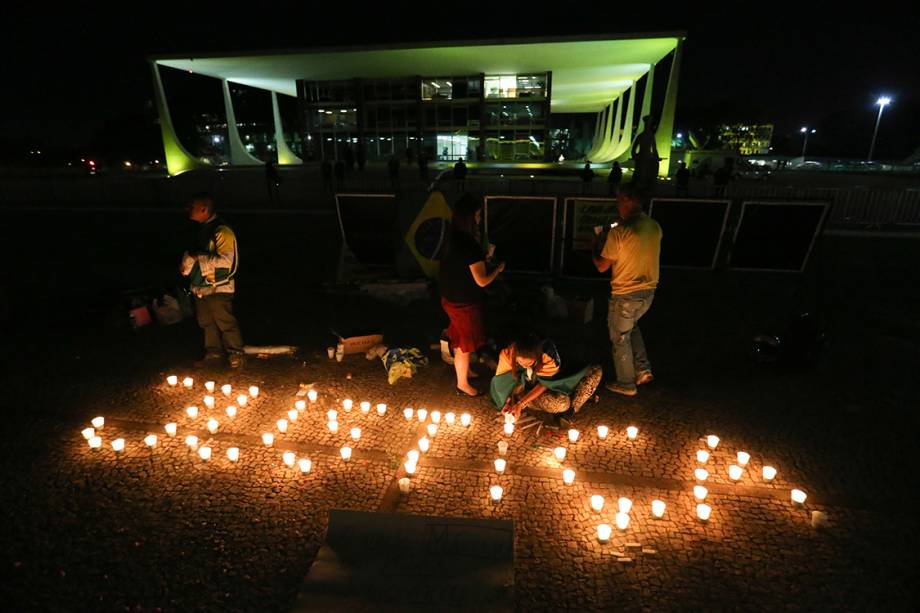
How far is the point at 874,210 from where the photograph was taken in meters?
15.7

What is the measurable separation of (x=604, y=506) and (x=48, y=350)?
24.9 feet

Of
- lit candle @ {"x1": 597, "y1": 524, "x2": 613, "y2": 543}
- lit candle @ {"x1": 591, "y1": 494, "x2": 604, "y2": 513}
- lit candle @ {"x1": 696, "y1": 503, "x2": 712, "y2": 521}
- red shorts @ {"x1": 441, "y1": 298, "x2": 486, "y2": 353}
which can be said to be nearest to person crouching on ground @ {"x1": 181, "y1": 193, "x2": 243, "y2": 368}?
red shorts @ {"x1": 441, "y1": 298, "x2": 486, "y2": 353}

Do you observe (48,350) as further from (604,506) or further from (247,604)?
(604,506)

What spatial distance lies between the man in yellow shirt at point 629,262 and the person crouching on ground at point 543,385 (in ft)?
2.14

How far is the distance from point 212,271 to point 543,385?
3.91 m

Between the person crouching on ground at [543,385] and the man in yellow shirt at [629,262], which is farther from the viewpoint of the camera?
the man in yellow shirt at [629,262]

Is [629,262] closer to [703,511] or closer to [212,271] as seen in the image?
[703,511]

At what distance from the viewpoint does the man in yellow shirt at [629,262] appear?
4.84 m

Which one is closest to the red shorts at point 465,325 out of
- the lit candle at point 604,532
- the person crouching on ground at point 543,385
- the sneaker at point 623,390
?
the person crouching on ground at point 543,385

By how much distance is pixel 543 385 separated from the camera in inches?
187

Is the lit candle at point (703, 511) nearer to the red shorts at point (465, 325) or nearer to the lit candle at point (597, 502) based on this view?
the lit candle at point (597, 502)

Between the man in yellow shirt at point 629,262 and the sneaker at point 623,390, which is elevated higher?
the man in yellow shirt at point 629,262

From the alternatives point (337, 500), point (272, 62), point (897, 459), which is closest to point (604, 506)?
point (337, 500)

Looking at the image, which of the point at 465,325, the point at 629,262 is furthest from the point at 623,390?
the point at 465,325
